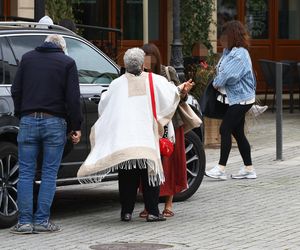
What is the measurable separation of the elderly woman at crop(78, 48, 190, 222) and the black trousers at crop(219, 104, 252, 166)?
2.78 meters

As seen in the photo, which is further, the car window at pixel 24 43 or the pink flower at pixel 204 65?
A: the pink flower at pixel 204 65

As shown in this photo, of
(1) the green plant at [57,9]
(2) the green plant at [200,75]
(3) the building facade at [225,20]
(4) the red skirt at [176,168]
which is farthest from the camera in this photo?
(3) the building facade at [225,20]

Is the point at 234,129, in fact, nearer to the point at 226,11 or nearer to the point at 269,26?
the point at 226,11

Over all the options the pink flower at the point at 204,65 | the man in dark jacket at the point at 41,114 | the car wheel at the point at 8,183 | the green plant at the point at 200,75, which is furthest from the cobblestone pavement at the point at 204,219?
the pink flower at the point at 204,65

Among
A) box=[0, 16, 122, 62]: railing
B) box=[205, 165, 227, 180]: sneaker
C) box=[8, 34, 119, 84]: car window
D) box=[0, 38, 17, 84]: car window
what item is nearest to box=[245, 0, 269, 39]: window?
box=[0, 16, 122, 62]: railing

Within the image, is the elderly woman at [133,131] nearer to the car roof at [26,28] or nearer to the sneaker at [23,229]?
the sneaker at [23,229]

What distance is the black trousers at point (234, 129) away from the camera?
13047mm

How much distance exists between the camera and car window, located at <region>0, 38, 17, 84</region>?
1031 cm

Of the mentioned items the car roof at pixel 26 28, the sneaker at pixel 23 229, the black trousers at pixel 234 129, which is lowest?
the sneaker at pixel 23 229

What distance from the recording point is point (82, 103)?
1069 centimetres

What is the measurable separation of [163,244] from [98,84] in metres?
2.38

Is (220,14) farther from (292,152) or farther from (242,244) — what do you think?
(242,244)

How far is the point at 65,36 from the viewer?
1091cm

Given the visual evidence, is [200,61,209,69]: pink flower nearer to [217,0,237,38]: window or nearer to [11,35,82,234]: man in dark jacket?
[217,0,237,38]: window
